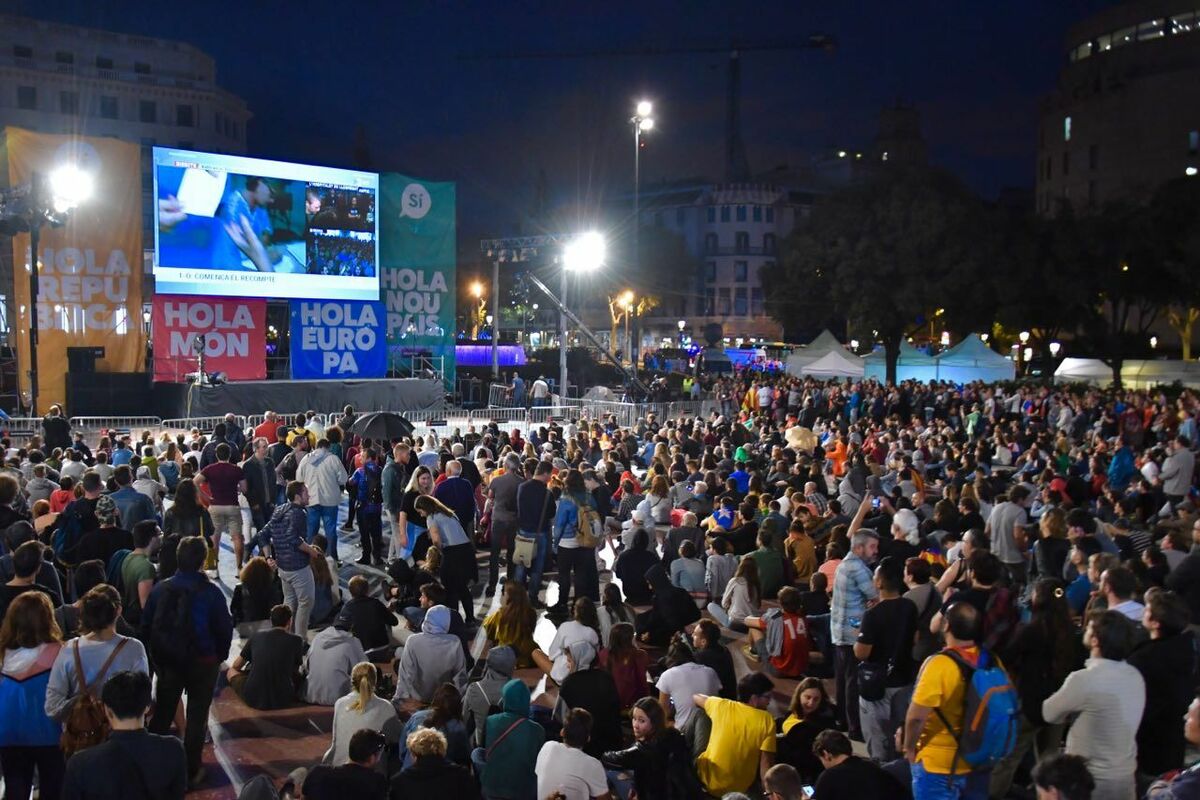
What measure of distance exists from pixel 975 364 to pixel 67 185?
25920 mm

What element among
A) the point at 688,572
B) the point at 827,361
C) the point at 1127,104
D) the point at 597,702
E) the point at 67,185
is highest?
the point at 1127,104

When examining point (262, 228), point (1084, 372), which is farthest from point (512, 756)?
point (1084, 372)

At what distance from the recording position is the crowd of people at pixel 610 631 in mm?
4387

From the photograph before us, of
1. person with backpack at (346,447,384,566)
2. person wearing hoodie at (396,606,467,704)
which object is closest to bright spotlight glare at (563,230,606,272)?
person with backpack at (346,447,384,566)

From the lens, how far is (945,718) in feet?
14.4

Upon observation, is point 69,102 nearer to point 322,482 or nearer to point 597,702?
point 322,482

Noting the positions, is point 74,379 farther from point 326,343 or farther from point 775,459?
point 775,459

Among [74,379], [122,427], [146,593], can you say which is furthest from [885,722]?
[74,379]

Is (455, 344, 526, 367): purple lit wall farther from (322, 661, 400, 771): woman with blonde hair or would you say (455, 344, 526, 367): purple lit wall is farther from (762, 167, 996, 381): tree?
(322, 661, 400, 771): woman with blonde hair

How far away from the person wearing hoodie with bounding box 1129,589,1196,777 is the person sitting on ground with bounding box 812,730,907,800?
1.58 m

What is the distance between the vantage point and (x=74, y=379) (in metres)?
22.6

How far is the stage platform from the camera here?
23.3m

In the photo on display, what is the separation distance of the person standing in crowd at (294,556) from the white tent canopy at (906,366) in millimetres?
27331

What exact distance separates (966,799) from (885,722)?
4.39 feet
